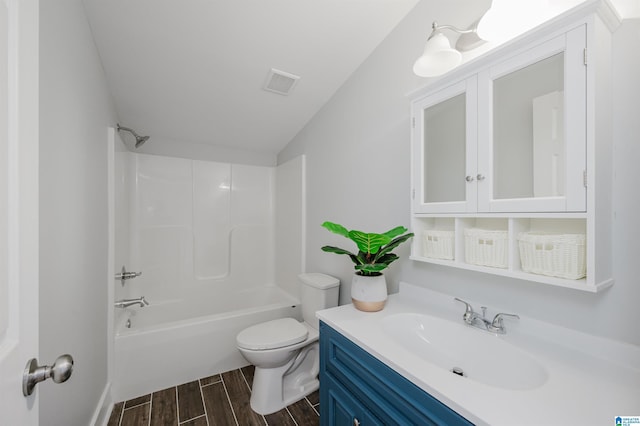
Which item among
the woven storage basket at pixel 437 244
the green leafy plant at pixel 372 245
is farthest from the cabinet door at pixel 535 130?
the green leafy plant at pixel 372 245

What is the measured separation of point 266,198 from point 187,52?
5.78ft

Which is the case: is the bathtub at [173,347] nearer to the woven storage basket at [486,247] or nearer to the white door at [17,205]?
the white door at [17,205]

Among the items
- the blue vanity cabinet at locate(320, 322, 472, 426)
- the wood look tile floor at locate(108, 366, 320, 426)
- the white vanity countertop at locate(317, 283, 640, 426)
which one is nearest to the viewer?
the white vanity countertop at locate(317, 283, 640, 426)

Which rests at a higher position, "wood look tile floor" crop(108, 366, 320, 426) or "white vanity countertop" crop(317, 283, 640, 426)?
"white vanity countertop" crop(317, 283, 640, 426)

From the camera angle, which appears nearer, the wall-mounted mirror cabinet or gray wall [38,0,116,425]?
the wall-mounted mirror cabinet

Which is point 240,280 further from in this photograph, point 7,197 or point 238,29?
point 7,197

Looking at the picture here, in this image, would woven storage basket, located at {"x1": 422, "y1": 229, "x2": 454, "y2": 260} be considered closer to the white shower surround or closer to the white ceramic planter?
the white ceramic planter

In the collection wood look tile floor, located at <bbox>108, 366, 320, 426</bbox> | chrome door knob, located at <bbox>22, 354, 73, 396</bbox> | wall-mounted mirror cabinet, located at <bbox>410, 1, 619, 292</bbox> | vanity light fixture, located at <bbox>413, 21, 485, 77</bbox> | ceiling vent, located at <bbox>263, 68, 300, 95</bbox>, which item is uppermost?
ceiling vent, located at <bbox>263, 68, 300, 95</bbox>

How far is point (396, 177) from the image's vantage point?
64.2 inches

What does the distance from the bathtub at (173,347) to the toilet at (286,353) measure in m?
0.33

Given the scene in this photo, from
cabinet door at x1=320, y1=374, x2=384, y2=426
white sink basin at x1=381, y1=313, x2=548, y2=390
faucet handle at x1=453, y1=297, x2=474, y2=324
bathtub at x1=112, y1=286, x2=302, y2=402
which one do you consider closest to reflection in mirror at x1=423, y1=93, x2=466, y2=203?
faucet handle at x1=453, y1=297, x2=474, y2=324

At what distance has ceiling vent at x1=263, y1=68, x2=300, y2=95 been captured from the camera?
195 cm

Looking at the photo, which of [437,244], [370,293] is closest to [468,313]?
[437,244]

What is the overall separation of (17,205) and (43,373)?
13.3 inches
